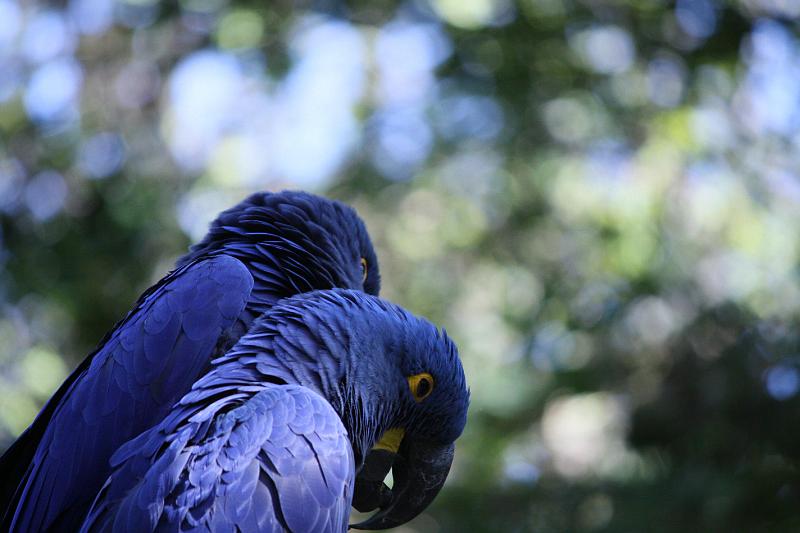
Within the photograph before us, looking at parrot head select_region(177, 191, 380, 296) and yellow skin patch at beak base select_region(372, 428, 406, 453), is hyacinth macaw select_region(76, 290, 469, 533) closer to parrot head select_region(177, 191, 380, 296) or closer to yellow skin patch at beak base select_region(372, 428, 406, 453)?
yellow skin patch at beak base select_region(372, 428, 406, 453)

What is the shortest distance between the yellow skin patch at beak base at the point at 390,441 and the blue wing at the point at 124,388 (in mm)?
645

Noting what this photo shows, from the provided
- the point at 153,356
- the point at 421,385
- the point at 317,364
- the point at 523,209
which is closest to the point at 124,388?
the point at 153,356

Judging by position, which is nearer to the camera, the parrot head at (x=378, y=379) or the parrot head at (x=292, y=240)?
the parrot head at (x=378, y=379)

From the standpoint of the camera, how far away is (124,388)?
2.87 m

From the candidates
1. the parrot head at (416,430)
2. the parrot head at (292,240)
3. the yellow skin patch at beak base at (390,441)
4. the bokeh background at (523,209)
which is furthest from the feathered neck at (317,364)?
the bokeh background at (523,209)

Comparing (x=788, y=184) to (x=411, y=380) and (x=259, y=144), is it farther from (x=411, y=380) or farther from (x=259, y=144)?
(x=411, y=380)

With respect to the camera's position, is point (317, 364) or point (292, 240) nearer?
point (317, 364)

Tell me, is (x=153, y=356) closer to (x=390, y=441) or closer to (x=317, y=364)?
(x=317, y=364)

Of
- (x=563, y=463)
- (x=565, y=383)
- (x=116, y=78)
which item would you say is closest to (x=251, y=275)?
(x=565, y=383)

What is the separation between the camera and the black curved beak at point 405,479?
115 inches

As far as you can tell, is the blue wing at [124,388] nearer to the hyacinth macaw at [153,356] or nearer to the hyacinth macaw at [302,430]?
the hyacinth macaw at [153,356]

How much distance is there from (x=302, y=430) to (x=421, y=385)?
0.63 metres

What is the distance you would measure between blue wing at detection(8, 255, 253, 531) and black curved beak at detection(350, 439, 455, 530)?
688 millimetres

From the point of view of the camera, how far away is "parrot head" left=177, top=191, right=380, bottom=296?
3150 millimetres
